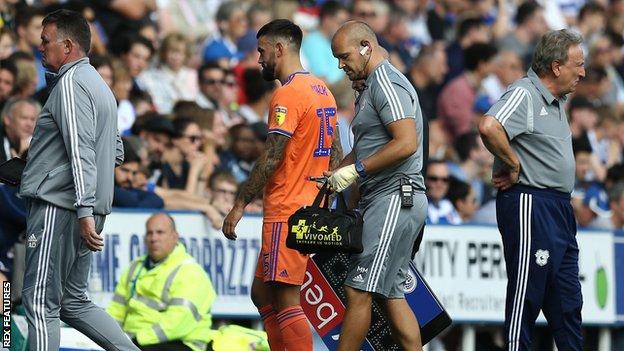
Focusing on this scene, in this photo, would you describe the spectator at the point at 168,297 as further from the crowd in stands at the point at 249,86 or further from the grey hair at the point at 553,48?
the grey hair at the point at 553,48

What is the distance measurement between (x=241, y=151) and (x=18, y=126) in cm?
319

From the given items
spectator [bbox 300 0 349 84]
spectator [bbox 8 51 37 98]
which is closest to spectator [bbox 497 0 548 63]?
spectator [bbox 300 0 349 84]

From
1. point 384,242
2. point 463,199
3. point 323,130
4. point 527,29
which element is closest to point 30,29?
point 463,199

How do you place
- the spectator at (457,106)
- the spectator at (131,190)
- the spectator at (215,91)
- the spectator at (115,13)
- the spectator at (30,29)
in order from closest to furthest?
the spectator at (131,190)
the spectator at (30,29)
the spectator at (215,91)
the spectator at (115,13)
the spectator at (457,106)

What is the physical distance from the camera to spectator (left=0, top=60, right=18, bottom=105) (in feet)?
44.5

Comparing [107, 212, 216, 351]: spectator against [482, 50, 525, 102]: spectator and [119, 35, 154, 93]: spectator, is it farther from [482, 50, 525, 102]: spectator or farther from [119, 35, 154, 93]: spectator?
[482, 50, 525, 102]: spectator

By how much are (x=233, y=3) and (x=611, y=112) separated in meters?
5.37

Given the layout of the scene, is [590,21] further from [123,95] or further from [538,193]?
[538,193]

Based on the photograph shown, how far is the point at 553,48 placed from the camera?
1017 centimetres

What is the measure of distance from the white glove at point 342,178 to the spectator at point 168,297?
2.74 metres

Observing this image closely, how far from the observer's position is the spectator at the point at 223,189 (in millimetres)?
13391

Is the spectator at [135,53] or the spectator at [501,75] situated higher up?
the spectator at [501,75]

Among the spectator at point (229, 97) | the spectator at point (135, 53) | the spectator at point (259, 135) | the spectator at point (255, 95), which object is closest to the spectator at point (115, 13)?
the spectator at point (135, 53)

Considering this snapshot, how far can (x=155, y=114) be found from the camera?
1439 centimetres
